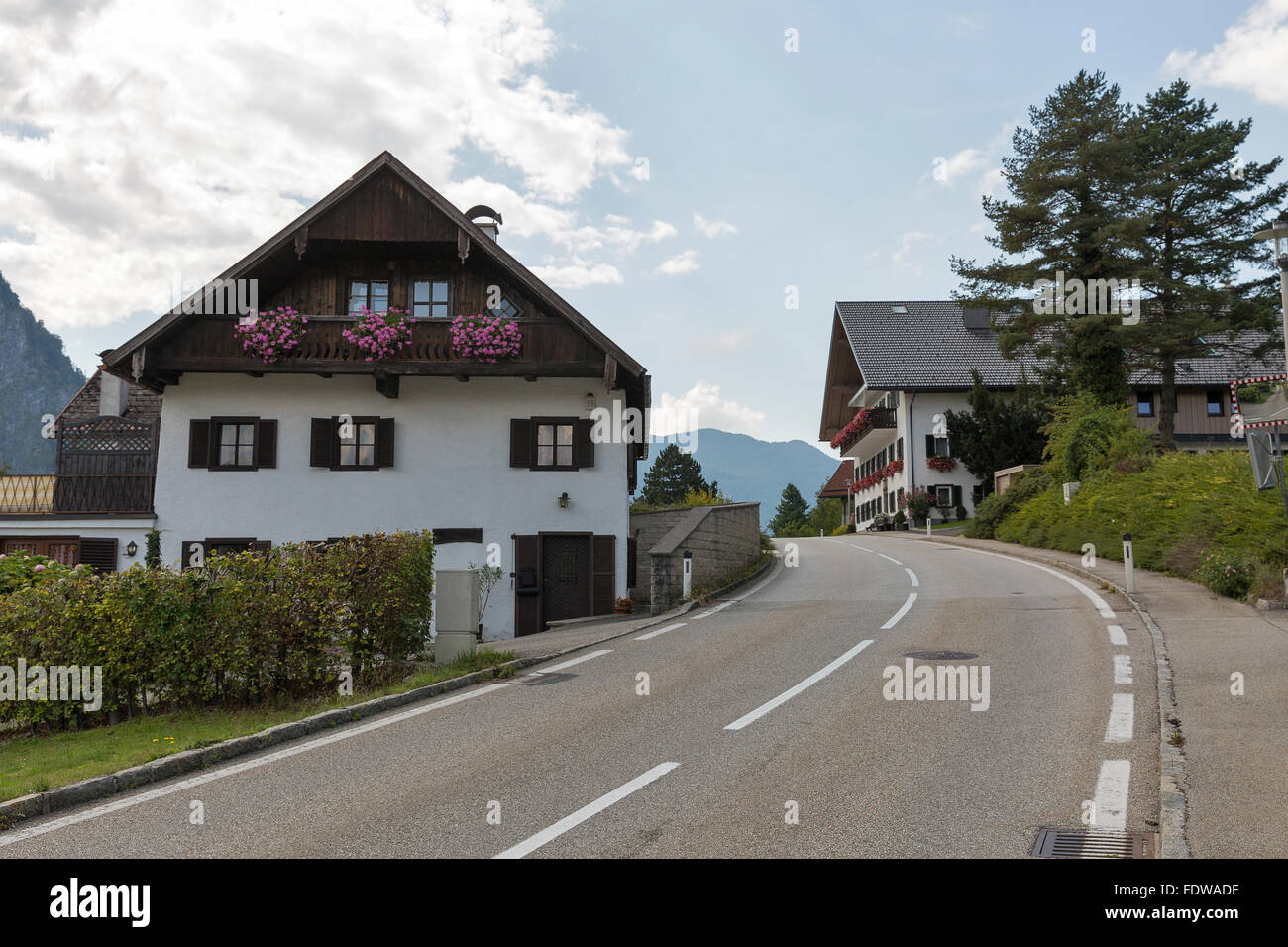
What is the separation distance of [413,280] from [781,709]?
15.0m

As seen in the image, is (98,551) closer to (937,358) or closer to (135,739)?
(135,739)

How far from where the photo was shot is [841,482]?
230 feet

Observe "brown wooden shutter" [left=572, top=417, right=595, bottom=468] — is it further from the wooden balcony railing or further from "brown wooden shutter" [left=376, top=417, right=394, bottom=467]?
the wooden balcony railing

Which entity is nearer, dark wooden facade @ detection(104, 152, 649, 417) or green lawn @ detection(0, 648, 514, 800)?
green lawn @ detection(0, 648, 514, 800)

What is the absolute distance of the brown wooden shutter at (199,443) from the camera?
2028 centimetres

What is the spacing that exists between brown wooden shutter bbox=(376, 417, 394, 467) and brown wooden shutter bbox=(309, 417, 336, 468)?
36.9 inches

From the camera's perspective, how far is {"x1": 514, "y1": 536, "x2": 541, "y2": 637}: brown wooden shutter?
65.3 ft

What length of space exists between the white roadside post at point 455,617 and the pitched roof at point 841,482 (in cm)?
5692

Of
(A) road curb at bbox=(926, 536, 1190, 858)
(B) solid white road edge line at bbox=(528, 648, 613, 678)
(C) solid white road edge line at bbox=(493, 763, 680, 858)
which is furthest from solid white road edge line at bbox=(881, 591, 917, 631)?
(C) solid white road edge line at bbox=(493, 763, 680, 858)

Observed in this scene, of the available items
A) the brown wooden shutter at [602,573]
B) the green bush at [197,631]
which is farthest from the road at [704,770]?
the brown wooden shutter at [602,573]

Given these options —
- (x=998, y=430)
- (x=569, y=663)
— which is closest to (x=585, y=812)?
(x=569, y=663)
